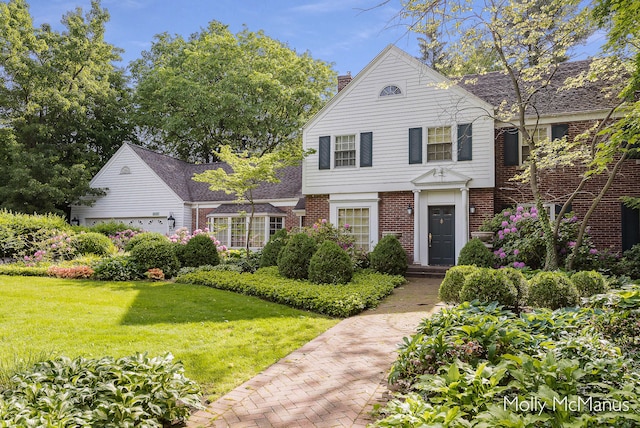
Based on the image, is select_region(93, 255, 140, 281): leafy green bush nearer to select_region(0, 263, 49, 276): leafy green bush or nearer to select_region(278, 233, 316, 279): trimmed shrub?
select_region(0, 263, 49, 276): leafy green bush

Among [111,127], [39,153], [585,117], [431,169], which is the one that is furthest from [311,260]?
[111,127]

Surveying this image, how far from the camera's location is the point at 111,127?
2617 centimetres

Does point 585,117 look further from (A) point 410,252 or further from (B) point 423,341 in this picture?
(B) point 423,341

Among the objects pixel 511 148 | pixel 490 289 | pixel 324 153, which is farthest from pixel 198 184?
pixel 490 289

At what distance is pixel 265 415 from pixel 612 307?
375cm

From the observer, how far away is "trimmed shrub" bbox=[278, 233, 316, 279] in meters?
10.3

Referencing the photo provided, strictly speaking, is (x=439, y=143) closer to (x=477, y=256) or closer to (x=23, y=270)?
(x=477, y=256)

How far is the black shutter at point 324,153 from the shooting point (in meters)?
14.7

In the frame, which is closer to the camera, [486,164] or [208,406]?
[208,406]

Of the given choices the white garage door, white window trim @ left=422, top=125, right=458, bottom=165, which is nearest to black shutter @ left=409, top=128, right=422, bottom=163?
white window trim @ left=422, top=125, right=458, bottom=165

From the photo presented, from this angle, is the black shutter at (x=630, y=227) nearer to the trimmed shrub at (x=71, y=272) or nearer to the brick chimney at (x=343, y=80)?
the brick chimney at (x=343, y=80)

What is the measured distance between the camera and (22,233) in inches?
581

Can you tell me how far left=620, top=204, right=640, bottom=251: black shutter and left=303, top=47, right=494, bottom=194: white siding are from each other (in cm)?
378

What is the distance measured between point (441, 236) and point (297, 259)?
5472mm
